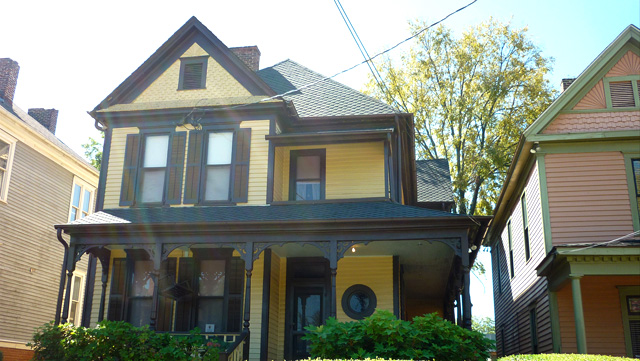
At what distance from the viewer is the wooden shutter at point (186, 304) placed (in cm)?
1370

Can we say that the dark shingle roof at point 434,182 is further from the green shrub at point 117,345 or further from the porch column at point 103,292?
the green shrub at point 117,345

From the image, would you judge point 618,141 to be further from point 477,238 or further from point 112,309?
point 112,309

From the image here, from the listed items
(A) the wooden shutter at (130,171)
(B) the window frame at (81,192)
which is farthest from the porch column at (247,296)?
(B) the window frame at (81,192)

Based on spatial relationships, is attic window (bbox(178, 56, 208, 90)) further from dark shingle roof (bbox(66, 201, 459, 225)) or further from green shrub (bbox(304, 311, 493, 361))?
green shrub (bbox(304, 311, 493, 361))

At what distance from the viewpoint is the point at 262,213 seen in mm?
13422

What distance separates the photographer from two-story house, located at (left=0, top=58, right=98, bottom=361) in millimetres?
17891

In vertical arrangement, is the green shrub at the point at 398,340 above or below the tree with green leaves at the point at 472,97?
below

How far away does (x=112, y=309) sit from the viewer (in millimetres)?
14102

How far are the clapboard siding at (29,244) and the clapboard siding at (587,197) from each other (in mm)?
14990

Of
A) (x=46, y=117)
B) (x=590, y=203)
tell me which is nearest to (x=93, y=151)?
(x=46, y=117)

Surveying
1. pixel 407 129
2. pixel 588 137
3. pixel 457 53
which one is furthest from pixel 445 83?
pixel 588 137

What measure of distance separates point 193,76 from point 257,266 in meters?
5.37

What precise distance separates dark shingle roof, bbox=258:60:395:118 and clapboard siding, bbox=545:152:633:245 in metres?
4.31

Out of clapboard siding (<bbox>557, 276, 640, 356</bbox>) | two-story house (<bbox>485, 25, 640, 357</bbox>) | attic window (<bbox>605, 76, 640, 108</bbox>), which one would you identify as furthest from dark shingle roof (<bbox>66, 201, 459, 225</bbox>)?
attic window (<bbox>605, 76, 640, 108</bbox>)
